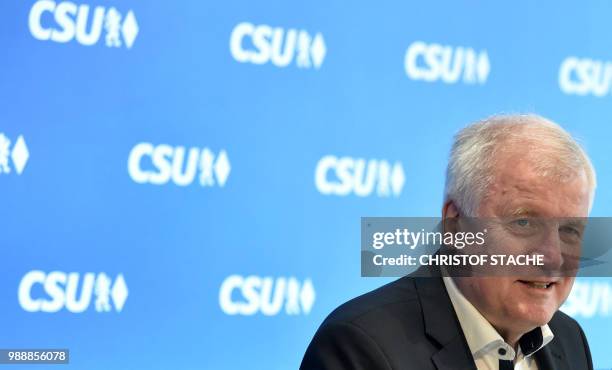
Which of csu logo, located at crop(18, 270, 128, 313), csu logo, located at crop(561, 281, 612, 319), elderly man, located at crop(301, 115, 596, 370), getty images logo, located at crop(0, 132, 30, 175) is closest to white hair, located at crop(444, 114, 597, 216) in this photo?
elderly man, located at crop(301, 115, 596, 370)

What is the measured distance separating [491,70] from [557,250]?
5.28ft

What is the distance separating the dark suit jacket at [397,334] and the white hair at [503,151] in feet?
0.68

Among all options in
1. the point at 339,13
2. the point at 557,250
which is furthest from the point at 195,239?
the point at 557,250

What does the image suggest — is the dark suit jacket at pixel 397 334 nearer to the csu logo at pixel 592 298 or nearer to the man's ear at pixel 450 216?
the man's ear at pixel 450 216

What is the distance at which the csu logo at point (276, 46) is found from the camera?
3.01 metres

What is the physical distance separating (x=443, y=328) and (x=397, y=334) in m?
0.11

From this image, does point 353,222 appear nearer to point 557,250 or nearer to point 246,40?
point 246,40

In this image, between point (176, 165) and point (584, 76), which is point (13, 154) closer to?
point (176, 165)

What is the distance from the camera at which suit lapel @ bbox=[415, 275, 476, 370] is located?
1.77 meters

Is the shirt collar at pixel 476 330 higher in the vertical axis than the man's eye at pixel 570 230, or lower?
lower

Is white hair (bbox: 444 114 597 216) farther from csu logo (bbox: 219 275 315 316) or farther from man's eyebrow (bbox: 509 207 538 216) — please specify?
csu logo (bbox: 219 275 315 316)

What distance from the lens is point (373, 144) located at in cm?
312

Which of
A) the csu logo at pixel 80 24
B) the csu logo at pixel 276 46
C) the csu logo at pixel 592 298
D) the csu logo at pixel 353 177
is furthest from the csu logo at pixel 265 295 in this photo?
the csu logo at pixel 592 298

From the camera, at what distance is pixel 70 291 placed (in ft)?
9.18
